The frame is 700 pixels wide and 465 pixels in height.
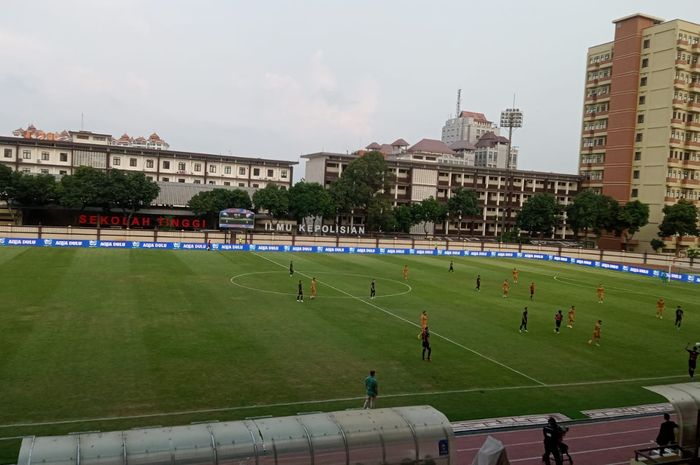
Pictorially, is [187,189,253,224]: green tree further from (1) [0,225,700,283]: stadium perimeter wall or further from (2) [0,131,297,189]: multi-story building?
(1) [0,225,700,283]: stadium perimeter wall

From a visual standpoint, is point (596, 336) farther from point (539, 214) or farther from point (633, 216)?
point (539, 214)

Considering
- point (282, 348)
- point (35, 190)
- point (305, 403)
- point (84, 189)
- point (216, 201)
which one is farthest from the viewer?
point (216, 201)

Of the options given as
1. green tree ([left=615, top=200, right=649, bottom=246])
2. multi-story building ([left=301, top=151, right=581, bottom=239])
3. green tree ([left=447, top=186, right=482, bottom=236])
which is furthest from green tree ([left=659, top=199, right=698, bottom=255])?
green tree ([left=447, top=186, right=482, bottom=236])

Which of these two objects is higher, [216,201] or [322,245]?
[216,201]

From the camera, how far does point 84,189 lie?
91.6 meters

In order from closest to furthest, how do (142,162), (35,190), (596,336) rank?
1. (596,336)
2. (35,190)
3. (142,162)

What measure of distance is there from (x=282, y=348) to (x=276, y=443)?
15.1 meters

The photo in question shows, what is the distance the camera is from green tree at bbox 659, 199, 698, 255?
307ft

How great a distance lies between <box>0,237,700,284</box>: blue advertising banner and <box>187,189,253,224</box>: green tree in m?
25.3

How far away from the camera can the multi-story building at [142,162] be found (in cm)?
10481

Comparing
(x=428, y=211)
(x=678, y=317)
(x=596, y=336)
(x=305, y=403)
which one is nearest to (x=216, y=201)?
(x=428, y=211)

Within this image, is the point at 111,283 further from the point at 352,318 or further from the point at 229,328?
the point at 352,318

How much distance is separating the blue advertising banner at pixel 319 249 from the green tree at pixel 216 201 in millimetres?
25302

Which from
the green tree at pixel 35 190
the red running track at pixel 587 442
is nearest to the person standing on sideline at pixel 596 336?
the red running track at pixel 587 442
